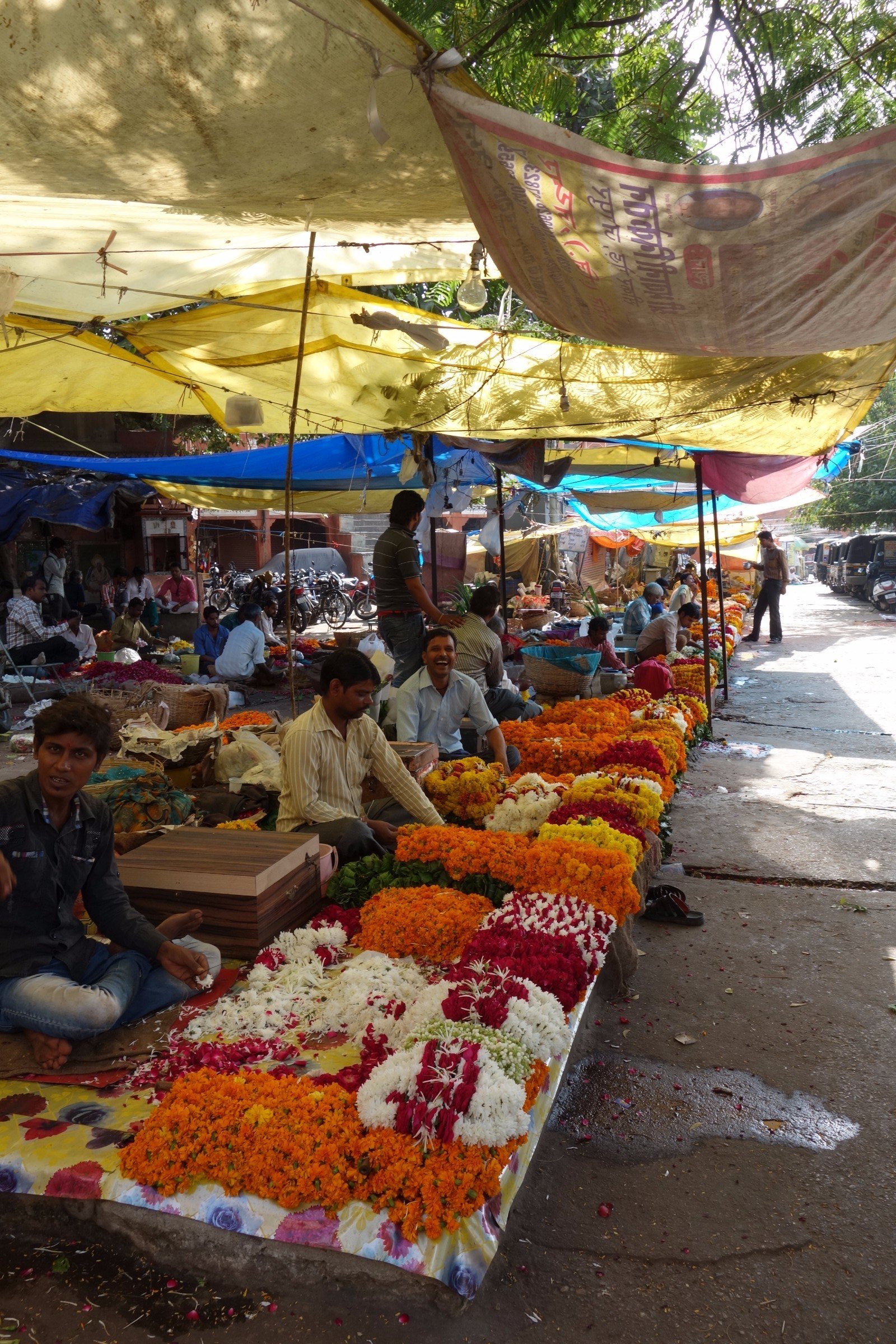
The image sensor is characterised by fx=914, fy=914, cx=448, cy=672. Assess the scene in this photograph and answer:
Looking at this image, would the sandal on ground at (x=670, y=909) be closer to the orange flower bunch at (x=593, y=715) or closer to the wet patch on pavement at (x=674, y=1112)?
the wet patch on pavement at (x=674, y=1112)

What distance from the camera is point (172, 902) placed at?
12.9ft

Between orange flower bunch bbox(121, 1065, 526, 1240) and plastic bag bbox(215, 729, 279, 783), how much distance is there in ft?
12.6

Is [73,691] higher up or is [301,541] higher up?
[301,541]

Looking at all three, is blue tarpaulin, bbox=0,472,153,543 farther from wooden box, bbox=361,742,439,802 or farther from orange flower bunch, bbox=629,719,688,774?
orange flower bunch, bbox=629,719,688,774

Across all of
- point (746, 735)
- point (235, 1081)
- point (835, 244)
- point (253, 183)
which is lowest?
point (746, 735)

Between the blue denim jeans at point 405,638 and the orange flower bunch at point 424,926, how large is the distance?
3.94 metres

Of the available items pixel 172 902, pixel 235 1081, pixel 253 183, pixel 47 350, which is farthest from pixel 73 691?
pixel 235 1081

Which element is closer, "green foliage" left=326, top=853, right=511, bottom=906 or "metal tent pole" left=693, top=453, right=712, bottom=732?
"green foliage" left=326, top=853, right=511, bottom=906

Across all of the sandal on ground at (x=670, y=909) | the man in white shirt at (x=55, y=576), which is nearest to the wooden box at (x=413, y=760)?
the sandal on ground at (x=670, y=909)

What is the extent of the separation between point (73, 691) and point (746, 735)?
796 centimetres

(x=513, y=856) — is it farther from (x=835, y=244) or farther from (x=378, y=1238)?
(x=835, y=244)

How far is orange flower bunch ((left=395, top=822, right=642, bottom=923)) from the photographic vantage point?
13.1 feet

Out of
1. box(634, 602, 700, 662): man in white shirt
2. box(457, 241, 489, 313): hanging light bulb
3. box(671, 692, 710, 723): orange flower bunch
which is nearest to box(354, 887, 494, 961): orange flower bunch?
box(457, 241, 489, 313): hanging light bulb

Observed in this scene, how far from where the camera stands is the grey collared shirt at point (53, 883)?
3.12 metres
